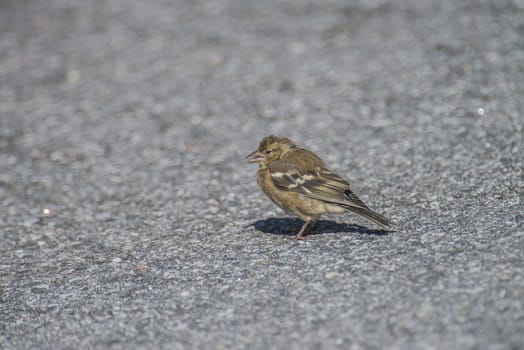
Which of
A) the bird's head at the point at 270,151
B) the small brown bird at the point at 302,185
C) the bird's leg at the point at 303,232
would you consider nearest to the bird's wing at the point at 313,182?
the small brown bird at the point at 302,185

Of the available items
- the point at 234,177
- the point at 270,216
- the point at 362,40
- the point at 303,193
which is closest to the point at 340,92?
the point at 362,40

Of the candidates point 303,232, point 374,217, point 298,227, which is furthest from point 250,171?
point 374,217

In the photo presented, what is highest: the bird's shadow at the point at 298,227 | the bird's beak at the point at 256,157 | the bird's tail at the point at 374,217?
the bird's beak at the point at 256,157

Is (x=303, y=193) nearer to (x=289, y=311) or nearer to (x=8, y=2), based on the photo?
(x=289, y=311)

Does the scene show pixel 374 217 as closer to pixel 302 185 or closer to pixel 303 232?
pixel 302 185

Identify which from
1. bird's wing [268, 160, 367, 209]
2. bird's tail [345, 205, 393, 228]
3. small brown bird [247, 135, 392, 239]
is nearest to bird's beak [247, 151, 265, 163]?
small brown bird [247, 135, 392, 239]

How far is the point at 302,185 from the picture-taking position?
707 cm

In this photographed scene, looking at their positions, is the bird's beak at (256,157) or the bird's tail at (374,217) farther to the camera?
the bird's beak at (256,157)

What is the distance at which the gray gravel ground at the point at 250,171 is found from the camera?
18.4 feet

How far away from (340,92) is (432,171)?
3.56 metres

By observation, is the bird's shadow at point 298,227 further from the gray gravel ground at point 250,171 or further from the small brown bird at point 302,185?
the small brown bird at point 302,185

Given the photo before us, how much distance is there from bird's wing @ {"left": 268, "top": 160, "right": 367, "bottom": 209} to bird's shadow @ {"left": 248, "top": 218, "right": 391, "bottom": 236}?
1.44 feet

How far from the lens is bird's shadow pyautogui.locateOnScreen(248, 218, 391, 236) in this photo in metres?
7.21

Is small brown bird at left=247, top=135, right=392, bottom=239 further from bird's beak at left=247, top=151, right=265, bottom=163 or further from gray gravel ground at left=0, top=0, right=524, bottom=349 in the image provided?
gray gravel ground at left=0, top=0, right=524, bottom=349
